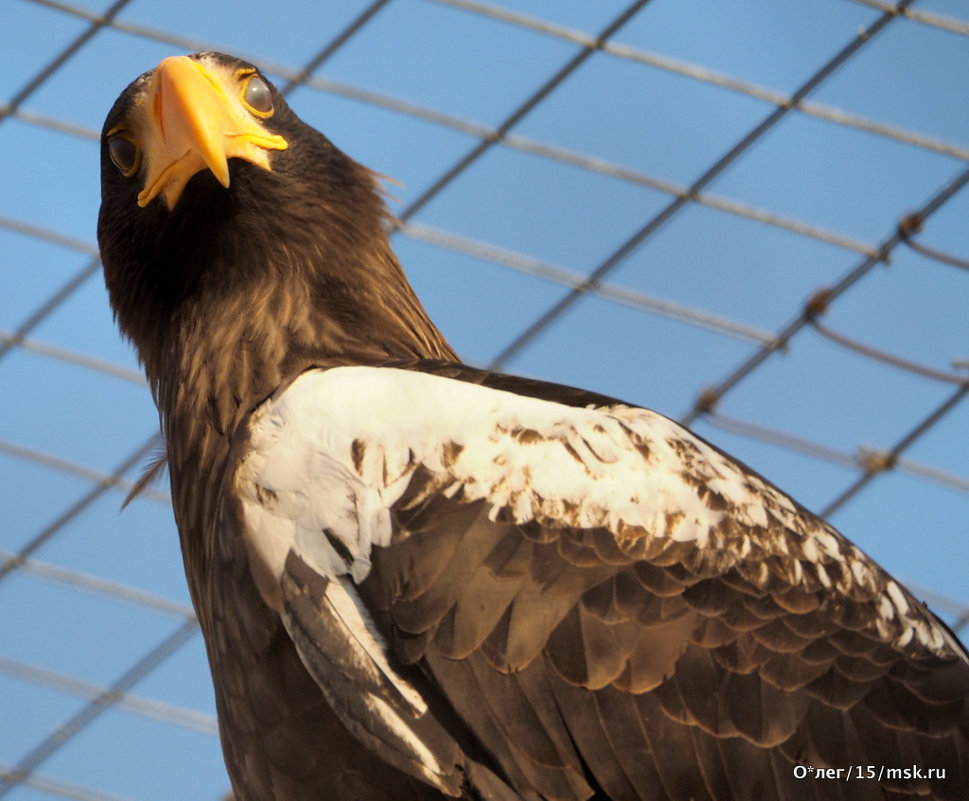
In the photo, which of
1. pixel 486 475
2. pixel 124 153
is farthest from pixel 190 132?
pixel 486 475

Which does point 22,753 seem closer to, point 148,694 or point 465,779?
point 148,694

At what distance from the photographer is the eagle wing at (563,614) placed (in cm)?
312

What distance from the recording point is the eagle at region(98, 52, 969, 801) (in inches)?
123

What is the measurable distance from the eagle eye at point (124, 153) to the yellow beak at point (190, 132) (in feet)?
0.21

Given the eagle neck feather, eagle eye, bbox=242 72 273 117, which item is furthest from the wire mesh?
the eagle neck feather

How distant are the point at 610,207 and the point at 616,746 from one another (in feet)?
21.0

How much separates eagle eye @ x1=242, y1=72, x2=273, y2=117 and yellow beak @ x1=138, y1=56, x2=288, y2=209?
0.04m

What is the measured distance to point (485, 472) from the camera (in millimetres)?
3322

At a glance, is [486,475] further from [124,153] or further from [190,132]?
[124,153]

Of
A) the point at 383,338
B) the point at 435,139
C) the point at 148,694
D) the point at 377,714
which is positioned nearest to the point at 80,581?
the point at 148,694

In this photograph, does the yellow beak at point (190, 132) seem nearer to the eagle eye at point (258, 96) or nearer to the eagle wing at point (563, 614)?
the eagle eye at point (258, 96)

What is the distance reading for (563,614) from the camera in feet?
10.4

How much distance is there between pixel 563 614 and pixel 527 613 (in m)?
0.07

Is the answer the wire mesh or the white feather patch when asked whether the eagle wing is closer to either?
the white feather patch
